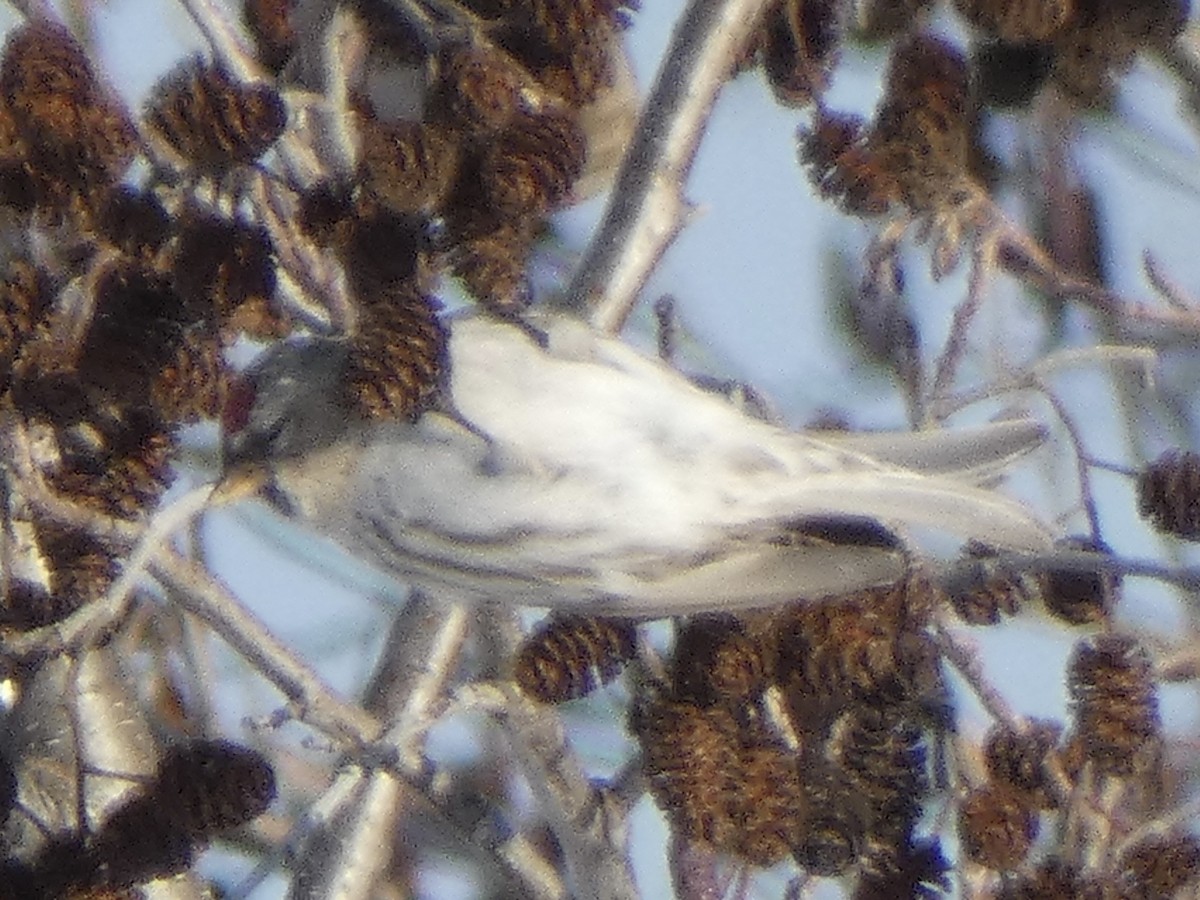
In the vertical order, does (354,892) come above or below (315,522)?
below

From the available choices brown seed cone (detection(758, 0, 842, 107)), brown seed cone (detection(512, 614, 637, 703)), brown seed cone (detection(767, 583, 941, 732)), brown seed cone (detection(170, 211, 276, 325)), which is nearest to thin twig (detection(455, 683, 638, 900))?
brown seed cone (detection(512, 614, 637, 703))

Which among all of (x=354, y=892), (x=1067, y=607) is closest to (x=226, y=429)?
(x=354, y=892)

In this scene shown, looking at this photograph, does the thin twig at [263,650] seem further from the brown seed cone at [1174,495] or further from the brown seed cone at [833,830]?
the brown seed cone at [1174,495]

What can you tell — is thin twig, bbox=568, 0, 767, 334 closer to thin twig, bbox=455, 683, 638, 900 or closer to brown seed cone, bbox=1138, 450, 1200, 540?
thin twig, bbox=455, 683, 638, 900

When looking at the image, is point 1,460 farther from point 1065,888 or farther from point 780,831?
point 1065,888

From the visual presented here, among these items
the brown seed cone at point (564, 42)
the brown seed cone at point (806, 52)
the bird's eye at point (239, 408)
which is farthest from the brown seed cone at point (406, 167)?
the brown seed cone at point (806, 52)

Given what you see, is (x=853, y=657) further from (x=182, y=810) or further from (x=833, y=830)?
(x=182, y=810)
